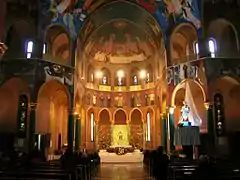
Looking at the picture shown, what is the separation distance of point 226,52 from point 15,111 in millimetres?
19453

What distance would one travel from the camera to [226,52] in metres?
25.1

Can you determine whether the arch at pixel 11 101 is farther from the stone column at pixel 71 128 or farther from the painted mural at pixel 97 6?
the painted mural at pixel 97 6

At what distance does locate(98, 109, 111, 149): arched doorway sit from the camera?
1516 inches

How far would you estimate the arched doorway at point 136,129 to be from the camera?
1526 inches

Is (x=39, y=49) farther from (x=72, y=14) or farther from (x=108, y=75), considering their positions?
(x=108, y=75)

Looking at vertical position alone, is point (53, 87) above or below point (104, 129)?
above

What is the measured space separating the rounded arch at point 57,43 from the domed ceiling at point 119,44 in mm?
3074

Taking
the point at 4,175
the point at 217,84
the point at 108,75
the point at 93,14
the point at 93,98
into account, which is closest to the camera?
the point at 4,175

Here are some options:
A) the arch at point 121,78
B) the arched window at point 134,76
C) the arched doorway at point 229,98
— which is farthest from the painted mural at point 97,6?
the arch at point 121,78

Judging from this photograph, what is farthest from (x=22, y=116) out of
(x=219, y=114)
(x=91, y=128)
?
(x=219, y=114)

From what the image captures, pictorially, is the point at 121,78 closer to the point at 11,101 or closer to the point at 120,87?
the point at 120,87

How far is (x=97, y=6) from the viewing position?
29188mm

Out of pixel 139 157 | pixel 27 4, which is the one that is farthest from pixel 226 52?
pixel 27 4

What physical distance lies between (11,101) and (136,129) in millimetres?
18768
